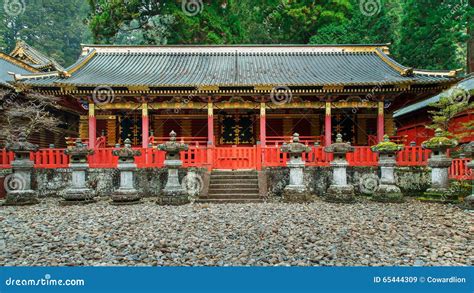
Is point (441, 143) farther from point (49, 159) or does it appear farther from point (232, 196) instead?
point (49, 159)

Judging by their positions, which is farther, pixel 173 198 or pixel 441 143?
pixel 173 198

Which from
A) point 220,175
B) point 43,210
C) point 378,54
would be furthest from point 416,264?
point 378,54

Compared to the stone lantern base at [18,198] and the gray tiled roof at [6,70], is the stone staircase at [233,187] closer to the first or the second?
the stone lantern base at [18,198]

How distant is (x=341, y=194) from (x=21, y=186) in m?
10.8

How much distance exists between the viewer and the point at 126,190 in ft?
33.6

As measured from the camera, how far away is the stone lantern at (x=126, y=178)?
1009 centimetres

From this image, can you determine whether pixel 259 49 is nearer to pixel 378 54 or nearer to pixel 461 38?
pixel 378 54

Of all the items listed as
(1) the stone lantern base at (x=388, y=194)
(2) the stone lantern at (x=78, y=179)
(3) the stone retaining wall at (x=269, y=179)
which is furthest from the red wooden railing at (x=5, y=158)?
(1) the stone lantern base at (x=388, y=194)

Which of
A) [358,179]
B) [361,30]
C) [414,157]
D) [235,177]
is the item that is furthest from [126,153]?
[361,30]

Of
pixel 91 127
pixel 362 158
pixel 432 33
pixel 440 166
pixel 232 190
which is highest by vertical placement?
pixel 432 33

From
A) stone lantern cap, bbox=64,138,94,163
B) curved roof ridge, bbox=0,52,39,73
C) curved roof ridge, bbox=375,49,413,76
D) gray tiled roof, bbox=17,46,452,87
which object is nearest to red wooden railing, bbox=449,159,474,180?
gray tiled roof, bbox=17,46,452,87

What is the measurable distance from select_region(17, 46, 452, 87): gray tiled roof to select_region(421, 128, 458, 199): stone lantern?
156 inches

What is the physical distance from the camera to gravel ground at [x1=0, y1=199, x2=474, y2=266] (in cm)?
480

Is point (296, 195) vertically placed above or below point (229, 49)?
below
